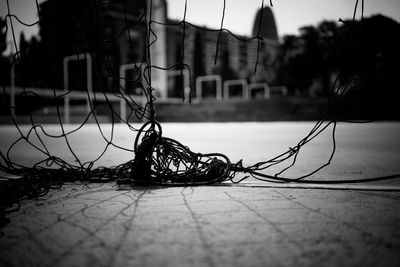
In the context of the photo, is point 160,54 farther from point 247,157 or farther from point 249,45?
point 249,45

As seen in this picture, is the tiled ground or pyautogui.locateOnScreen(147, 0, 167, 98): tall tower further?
pyautogui.locateOnScreen(147, 0, 167, 98): tall tower

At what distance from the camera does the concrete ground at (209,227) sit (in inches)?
38.1

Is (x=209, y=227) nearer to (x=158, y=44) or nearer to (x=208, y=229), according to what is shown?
(x=208, y=229)

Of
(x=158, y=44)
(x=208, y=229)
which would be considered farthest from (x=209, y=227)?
(x=158, y=44)

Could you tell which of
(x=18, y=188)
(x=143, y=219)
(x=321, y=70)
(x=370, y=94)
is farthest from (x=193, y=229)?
(x=321, y=70)

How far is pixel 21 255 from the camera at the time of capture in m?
1.00

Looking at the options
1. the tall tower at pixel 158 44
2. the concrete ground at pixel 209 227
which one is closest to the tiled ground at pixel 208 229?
the concrete ground at pixel 209 227

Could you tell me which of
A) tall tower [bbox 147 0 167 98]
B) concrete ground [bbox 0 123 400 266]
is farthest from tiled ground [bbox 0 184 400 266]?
tall tower [bbox 147 0 167 98]

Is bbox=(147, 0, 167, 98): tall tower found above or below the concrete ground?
above

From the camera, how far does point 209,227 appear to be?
1208 mm

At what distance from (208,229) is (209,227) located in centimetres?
2

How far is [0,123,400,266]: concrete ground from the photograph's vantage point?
3.18 feet

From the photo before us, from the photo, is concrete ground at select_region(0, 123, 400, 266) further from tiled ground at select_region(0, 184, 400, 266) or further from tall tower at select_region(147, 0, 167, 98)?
tall tower at select_region(147, 0, 167, 98)

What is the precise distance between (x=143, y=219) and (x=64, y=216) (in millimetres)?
375
